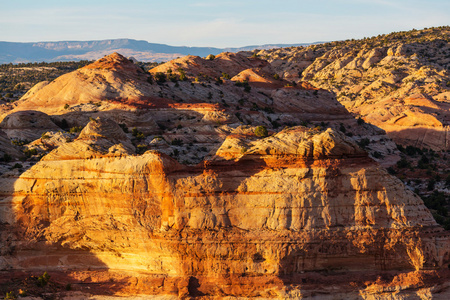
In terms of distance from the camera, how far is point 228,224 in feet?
124

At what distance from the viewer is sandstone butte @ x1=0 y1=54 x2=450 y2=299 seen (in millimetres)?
36906

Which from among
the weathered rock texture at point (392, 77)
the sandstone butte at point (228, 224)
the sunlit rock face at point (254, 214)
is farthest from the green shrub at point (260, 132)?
the weathered rock texture at point (392, 77)

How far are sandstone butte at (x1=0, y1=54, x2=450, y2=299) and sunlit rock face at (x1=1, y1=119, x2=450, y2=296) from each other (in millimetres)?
64

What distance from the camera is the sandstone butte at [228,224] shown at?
3691cm

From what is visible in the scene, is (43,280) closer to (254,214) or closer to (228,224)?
(228,224)

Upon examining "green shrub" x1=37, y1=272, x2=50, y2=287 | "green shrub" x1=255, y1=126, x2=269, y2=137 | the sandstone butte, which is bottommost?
"green shrub" x1=37, y1=272, x2=50, y2=287

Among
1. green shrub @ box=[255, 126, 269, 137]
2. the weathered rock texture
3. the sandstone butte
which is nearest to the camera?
the sandstone butte

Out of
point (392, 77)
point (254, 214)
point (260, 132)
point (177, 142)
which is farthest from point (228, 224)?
point (392, 77)

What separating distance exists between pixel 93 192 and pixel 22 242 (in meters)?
6.14

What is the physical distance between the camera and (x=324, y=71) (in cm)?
15925

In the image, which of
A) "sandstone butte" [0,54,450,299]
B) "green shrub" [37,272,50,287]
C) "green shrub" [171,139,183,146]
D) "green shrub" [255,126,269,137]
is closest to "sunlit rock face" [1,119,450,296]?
"sandstone butte" [0,54,450,299]

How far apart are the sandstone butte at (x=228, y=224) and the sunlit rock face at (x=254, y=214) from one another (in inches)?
2.5

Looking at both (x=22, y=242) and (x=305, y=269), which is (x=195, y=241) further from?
(x=22, y=242)

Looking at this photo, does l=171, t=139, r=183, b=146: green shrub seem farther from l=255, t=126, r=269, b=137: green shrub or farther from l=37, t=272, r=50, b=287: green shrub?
l=37, t=272, r=50, b=287: green shrub
